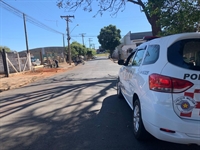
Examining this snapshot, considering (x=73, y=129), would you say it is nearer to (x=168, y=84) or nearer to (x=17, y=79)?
(x=168, y=84)

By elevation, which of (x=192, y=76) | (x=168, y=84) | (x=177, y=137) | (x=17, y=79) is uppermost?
(x=192, y=76)

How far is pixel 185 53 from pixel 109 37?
62.4 meters

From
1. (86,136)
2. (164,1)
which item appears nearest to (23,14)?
(164,1)

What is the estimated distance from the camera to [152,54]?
3277mm

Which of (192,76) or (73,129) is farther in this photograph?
(73,129)

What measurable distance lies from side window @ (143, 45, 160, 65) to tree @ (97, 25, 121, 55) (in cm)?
6163

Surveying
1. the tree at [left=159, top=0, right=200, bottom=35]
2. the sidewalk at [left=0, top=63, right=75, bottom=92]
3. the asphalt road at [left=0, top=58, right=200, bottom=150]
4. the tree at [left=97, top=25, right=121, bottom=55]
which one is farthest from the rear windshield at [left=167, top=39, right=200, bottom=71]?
the tree at [left=97, top=25, right=121, bottom=55]

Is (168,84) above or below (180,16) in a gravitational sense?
below

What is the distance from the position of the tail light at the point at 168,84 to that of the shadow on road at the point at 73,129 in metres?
1.16

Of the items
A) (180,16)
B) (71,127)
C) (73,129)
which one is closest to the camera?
(73,129)

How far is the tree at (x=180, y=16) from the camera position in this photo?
4996 mm

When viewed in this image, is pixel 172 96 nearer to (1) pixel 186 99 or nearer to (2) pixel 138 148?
(1) pixel 186 99

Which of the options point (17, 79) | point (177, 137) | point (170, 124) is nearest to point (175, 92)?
point (170, 124)

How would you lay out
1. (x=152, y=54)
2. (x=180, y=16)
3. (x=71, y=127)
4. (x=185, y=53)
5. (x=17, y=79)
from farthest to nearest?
1. (x=17, y=79)
2. (x=180, y=16)
3. (x=71, y=127)
4. (x=152, y=54)
5. (x=185, y=53)
